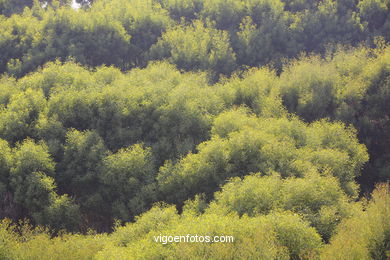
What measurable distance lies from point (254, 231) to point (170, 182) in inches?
545

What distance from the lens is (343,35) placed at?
64.8 m

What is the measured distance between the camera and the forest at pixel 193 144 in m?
26.2

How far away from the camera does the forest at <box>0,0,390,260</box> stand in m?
26.2

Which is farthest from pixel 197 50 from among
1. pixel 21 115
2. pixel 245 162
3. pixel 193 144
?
pixel 21 115

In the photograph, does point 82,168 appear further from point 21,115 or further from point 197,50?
point 197,50

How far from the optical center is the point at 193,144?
4181cm

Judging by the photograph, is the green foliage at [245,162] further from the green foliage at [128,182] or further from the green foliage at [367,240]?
the green foliage at [367,240]

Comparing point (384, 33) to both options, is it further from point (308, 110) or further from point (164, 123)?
point (164, 123)

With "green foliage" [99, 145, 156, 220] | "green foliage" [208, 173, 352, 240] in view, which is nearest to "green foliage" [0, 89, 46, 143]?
"green foliage" [99, 145, 156, 220]

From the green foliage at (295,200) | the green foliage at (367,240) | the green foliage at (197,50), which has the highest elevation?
the green foliage at (197,50)

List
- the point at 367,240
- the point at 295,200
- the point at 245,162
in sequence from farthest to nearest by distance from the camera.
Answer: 1. the point at 245,162
2. the point at 295,200
3. the point at 367,240

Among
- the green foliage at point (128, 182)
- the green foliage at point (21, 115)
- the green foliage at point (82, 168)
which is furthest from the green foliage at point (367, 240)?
the green foliage at point (21, 115)

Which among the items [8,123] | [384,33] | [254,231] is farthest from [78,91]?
[384,33]

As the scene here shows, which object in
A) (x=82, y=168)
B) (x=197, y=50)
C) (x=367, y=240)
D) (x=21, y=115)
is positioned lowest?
(x=367, y=240)
